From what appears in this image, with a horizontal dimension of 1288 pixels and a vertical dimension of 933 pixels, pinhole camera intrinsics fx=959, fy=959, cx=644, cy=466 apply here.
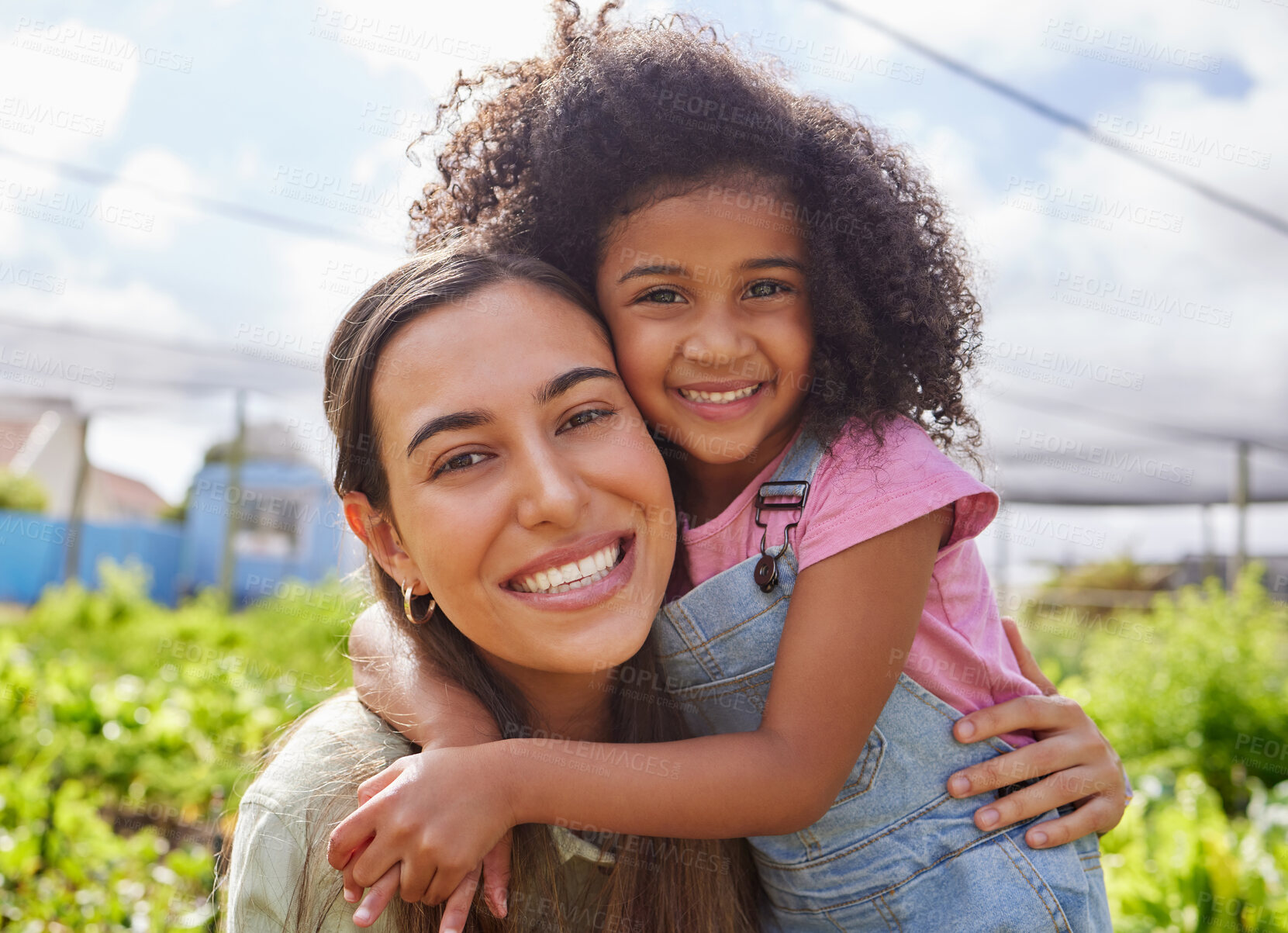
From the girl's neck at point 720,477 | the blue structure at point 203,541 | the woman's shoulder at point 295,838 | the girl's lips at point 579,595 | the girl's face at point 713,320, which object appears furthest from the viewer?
the blue structure at point 203,541

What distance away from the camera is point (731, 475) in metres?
2.13

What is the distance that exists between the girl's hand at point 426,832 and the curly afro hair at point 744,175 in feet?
3.19

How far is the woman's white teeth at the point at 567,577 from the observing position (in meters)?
1.65

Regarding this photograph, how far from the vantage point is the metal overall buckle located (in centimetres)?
185

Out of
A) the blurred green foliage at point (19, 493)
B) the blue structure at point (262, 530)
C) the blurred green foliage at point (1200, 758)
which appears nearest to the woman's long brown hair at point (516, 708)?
the blurred green foliage at point (1200, 758)

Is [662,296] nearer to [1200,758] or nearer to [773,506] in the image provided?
[773,506]

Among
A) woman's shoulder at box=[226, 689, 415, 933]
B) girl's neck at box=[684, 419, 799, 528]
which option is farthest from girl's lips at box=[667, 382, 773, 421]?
woman's shoulder at box=[226, 689, 415, 933]

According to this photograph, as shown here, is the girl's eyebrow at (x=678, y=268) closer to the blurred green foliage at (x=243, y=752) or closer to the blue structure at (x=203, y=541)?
the blurred green foliage at (x=243, y=752)

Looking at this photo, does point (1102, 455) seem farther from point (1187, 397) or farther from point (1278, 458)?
point (1187, 397)

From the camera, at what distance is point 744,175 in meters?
2.05

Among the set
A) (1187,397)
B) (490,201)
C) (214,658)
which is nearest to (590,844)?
(490,201)

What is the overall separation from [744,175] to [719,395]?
19.0 inches

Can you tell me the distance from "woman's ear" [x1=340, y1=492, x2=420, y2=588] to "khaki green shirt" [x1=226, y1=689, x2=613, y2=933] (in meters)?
0.31

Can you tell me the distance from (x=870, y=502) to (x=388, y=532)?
92cm
